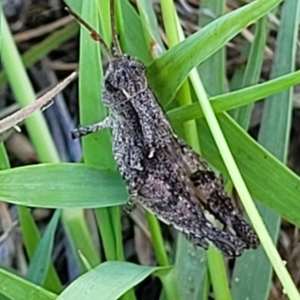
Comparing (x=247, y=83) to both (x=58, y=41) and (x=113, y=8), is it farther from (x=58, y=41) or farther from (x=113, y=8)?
(x=58, y=41)

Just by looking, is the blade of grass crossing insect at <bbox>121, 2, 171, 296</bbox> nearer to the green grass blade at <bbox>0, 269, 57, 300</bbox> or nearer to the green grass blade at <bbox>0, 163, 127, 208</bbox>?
the green grass blade at <bbox>0, 163, 127, 208</bbox>

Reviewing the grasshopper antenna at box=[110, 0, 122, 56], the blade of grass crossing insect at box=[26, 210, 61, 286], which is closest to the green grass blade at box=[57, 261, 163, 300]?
the blade of grass crossing insect at box=[26, 210, 61, 286]

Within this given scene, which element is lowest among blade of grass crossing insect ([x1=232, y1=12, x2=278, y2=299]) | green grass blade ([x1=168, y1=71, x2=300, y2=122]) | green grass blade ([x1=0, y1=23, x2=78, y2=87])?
blade of grass crossing insect ([x1=232, y1=12, x2=278, y2=299])

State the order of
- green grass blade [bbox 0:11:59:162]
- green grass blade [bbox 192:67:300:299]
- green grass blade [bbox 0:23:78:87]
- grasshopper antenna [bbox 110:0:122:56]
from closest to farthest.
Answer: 1. green grass blade [bbox 192:67:300:299]
2. grasshopper antenna [bbox 110:0:122:56]
3. green grass blade [bbox 0:11:59:162]
4. green grass blade [bbox 0:23:78:87]

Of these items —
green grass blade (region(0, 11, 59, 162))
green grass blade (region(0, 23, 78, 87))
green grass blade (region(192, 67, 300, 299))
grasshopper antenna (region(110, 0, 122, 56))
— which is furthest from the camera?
green grass blade (region(0, 23, 78, 87))

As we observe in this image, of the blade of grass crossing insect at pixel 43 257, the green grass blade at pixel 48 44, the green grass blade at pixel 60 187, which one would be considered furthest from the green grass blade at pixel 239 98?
the green grass blade at pixel 48 44

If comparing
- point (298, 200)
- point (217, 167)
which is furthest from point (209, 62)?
point (298, 200)

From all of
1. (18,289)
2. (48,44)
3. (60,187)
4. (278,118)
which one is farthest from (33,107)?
(48,44)
